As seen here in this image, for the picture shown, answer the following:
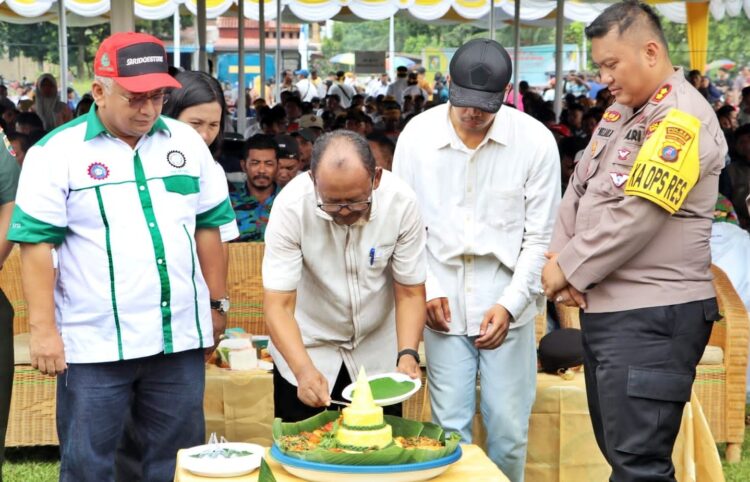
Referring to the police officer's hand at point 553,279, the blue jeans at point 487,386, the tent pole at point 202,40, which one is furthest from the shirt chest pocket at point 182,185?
the tent pole at point 202,40

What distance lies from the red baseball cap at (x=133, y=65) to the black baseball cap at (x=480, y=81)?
87cm

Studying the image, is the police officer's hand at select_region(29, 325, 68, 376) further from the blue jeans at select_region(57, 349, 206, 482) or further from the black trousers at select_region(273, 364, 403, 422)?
the black trousers at select_region(273, 364, 403, 422)

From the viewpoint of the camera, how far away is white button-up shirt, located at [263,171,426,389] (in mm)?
3438

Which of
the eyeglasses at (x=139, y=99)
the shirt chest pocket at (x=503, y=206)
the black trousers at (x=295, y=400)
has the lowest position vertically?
the black trousers at (x=295, y=400)

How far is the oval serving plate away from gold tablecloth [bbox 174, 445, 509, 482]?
2 centimetres

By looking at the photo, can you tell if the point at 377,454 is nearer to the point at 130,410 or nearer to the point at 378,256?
the point at 378,256

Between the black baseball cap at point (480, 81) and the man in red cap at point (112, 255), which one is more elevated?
the black baseball cap at point (480, 81)

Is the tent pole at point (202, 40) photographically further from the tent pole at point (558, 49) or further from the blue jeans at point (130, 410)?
the blue jeans at point (130, 410)

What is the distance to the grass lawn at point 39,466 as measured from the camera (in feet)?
16.5

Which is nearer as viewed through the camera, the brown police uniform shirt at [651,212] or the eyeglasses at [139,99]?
the brown police uniform shirt at [651,212]

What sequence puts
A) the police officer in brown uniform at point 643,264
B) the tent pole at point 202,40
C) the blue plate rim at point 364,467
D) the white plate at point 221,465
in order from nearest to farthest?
the blue plate rim at point 364,467 → the white plate at point 221,465 → the police officer in brown uniform at point 643,264 → the tent pole at point 202,40

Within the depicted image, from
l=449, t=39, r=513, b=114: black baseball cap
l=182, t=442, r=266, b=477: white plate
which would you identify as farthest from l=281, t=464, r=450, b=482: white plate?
l=449, t=39, r=513, b=114: black baseball cap

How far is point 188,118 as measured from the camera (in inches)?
163

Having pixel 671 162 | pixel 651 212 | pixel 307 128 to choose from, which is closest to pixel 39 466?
pixel 651 212
